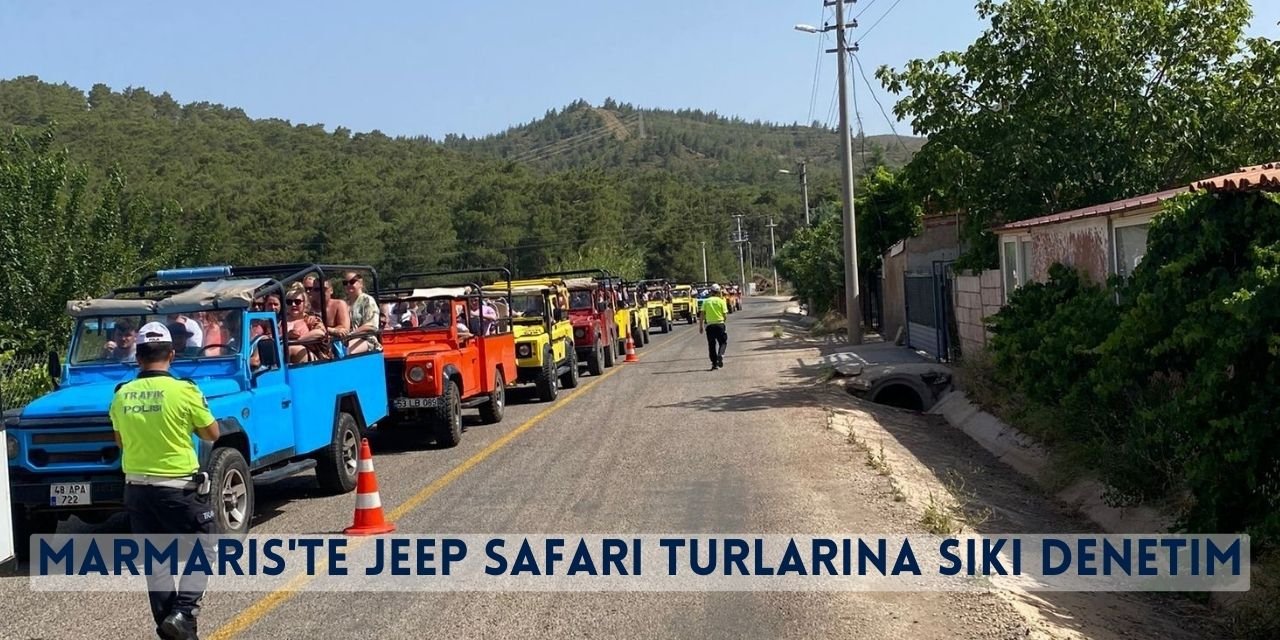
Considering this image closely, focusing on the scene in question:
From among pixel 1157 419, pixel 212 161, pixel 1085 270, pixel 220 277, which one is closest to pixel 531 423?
pixel 220 277

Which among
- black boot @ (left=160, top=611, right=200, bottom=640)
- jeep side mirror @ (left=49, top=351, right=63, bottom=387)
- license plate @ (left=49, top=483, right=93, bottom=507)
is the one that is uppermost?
jeep side mirror @ (left=49, top=351, right=63, bottom=387)

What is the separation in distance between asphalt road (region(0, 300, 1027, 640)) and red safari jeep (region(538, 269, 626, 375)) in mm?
5624

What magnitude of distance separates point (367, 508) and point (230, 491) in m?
1.04

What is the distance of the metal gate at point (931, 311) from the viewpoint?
22.4 meters

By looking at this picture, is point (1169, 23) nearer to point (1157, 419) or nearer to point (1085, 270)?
point (1085, 270)

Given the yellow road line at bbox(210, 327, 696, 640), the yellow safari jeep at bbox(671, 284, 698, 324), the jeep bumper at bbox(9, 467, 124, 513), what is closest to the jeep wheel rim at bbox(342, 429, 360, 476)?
the yellow road line at bbox(210, 327, 696, 640)

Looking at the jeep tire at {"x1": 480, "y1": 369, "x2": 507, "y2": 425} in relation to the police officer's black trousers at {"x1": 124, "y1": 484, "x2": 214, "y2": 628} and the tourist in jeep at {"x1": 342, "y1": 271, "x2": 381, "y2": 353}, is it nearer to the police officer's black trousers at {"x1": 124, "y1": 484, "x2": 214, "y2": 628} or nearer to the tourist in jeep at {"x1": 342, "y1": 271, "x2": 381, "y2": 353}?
the tourist in jeep at {"x1": 342, "y1": 271, "x2": 381, "y2": 353}

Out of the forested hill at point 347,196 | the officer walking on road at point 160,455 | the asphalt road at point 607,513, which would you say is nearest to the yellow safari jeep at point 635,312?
the forested hill at point 347,196

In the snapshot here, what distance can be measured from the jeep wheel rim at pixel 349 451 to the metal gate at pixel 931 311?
13.8 metres

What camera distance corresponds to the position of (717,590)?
716 cm

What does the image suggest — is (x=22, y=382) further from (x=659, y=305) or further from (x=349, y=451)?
(x=659, y=305)

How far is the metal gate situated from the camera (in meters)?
22.4

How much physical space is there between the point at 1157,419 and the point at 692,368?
1633cm

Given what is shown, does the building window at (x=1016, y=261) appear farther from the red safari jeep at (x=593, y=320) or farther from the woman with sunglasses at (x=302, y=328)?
the woman with sunglasses at (x=302, y=328)
